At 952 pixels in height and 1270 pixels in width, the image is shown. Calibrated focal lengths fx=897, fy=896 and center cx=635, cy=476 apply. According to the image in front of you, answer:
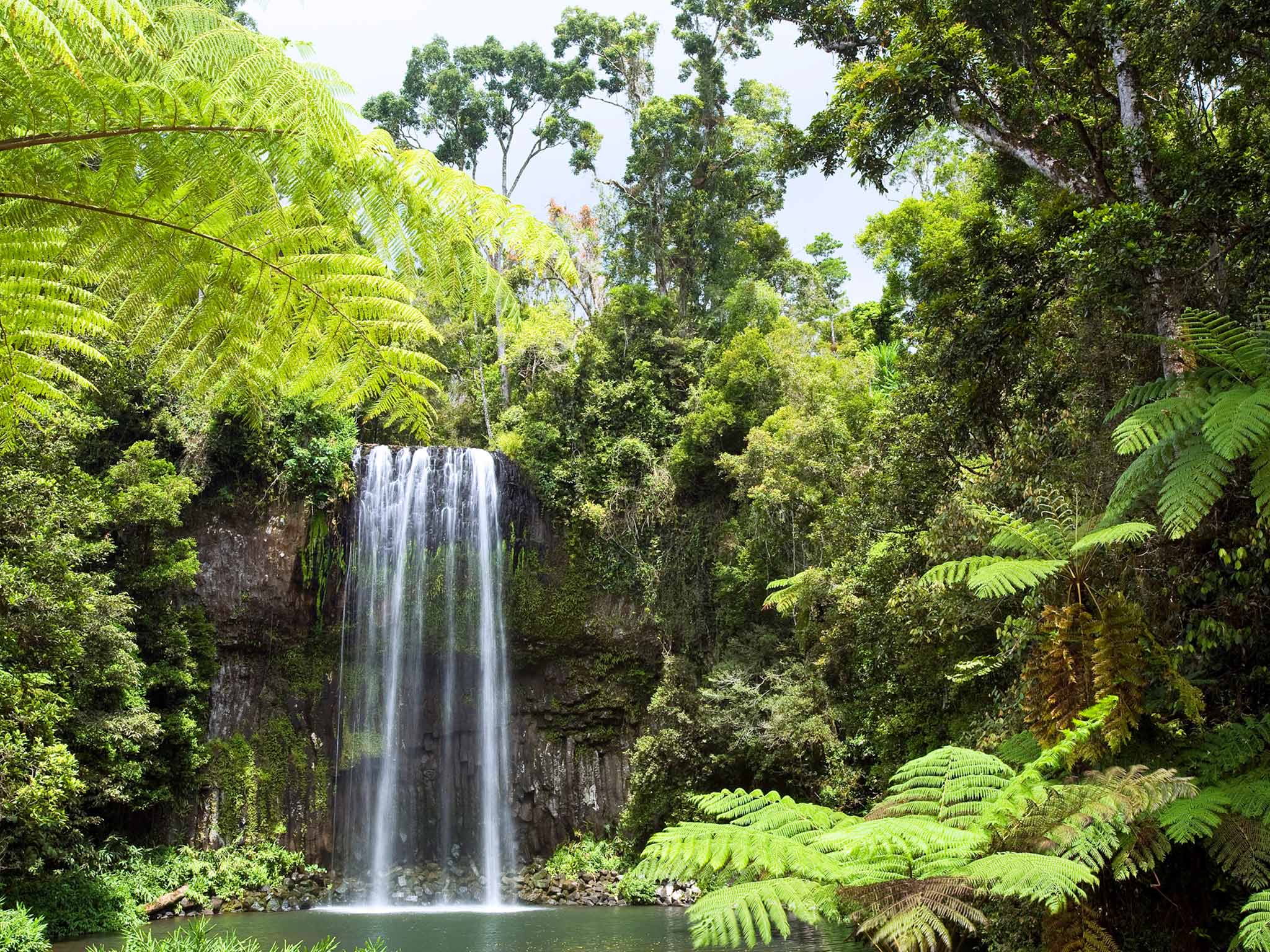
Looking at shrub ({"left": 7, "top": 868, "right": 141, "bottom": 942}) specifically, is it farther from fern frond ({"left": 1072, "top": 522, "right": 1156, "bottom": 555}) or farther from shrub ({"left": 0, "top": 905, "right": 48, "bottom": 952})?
fern frond ({"left": 1072, "top": 522, "right": 1156, "bottom": 555})

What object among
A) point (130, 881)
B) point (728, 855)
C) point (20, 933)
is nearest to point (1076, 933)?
point (728, 855)

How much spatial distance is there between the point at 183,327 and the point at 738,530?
44.2 feet

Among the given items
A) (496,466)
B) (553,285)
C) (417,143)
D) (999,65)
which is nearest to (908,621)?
(999,65)

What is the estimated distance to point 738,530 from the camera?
646 inches

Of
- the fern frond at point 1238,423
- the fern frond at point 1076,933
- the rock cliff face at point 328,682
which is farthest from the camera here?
the rock cliff face at point 328,682

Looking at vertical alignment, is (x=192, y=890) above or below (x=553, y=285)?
below

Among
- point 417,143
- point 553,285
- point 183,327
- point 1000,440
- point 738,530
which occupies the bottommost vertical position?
point 183,327

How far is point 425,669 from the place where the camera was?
57.2ft

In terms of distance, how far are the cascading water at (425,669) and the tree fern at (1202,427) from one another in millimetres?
14319

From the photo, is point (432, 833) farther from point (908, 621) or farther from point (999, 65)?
point (999, 65)

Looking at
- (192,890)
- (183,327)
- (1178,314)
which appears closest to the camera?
(183,327)

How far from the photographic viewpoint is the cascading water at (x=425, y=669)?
54.1 feet

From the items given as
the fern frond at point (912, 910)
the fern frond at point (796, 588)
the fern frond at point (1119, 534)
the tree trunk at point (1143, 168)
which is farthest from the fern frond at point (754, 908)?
the fern frond at point (796, 588)

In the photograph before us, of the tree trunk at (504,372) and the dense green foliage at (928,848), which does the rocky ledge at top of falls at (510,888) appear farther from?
the tree trunk at (504,372)
